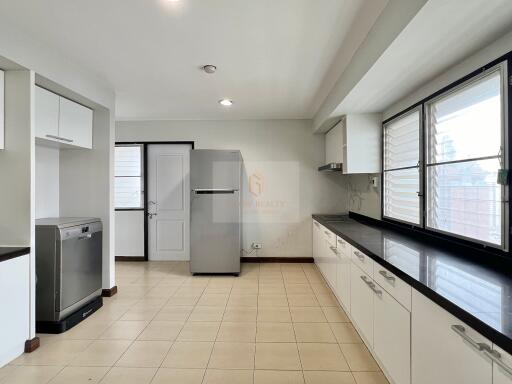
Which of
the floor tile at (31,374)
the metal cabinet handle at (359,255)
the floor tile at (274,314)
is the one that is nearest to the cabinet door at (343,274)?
the metal cabinet handle at (359,255)

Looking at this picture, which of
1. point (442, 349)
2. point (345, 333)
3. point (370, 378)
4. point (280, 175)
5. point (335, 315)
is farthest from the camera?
point (280, 175)

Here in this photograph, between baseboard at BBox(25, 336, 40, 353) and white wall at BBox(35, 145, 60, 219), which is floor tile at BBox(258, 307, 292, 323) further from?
white wall at BBox(35, 145, 60, 219)

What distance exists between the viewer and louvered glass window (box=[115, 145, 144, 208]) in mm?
4977

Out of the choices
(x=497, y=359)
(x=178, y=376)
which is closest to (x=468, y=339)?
(x=497, y=359)

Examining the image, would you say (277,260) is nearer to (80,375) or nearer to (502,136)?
(80,375)

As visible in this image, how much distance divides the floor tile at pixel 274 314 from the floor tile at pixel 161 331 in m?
0.80

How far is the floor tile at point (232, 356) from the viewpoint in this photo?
208 cm

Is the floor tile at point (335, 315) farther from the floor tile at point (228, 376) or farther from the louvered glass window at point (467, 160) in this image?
the louvered glass window at point (467, 160)

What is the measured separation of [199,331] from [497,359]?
88.1 inches

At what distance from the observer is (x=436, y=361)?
126 cm

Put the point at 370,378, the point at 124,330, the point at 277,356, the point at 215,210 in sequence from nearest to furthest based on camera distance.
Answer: the point at 370,378, the point at 277,356, the point at 124,330, the point at 215,210

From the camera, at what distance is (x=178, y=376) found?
6.43 ft

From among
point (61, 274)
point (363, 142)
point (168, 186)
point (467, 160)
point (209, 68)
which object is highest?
point (209, 68)

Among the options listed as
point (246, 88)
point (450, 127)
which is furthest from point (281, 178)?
point (450, 127)
